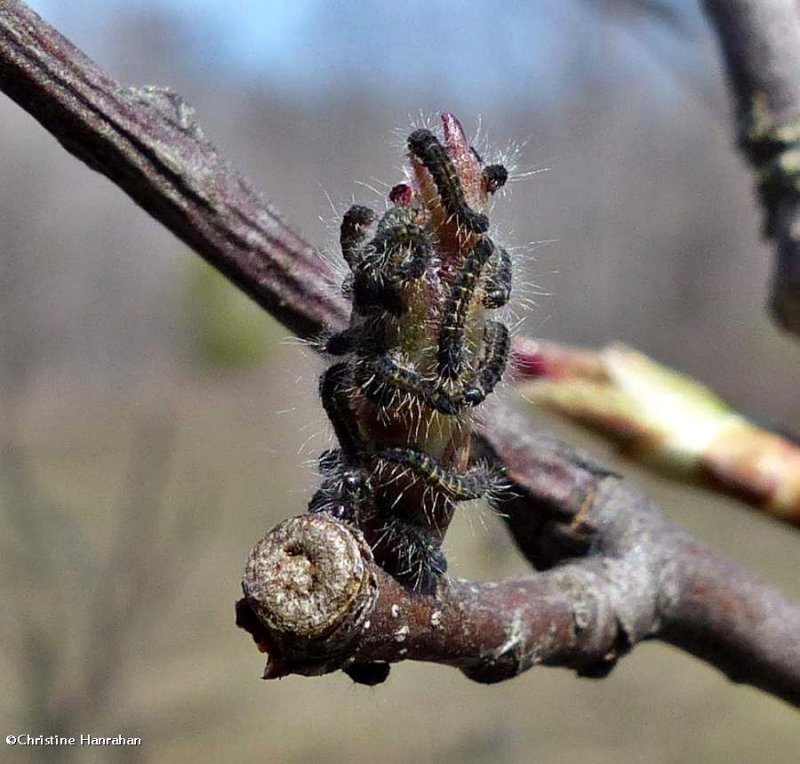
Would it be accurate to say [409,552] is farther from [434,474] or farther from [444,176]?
[444,176]

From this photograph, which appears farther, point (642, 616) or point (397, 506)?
point (642, 616)

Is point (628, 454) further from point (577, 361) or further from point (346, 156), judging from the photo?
point (346, 156)

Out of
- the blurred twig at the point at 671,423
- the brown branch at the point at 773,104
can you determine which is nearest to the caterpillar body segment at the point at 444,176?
the blurred twig at the point at 671,423

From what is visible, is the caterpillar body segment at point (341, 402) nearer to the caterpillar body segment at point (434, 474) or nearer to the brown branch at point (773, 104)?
the caterpillar body segment at point (434, 474)

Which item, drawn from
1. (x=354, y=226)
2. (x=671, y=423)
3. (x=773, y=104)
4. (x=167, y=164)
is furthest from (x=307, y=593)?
(x=773, y=104)

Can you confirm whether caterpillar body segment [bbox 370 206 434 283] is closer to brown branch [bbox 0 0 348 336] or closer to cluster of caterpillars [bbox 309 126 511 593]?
cluster of caterpillars [bbox 309 126 511 593]

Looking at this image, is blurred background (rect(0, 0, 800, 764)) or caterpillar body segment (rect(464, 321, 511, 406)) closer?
caterpillar body segment (rect(464, 321, 511, 406))

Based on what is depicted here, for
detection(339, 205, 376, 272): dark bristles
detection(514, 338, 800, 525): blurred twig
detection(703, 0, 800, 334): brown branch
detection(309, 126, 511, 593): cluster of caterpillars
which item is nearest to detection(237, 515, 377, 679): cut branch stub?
detection(309, 126, 511, 593): cluster of caterpillars

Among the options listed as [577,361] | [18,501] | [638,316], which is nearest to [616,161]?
[638,316]
